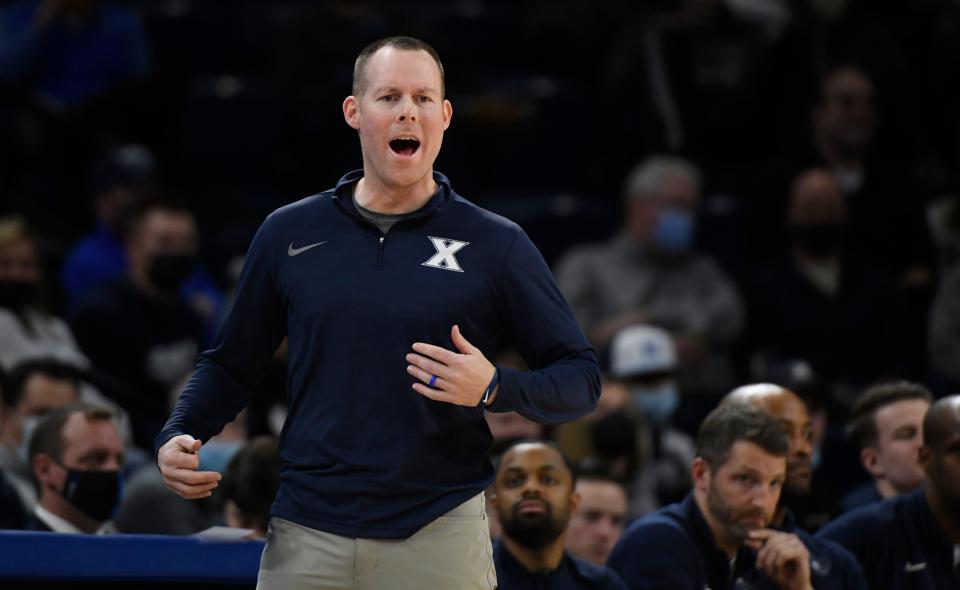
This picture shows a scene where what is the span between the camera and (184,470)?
2.96 metres

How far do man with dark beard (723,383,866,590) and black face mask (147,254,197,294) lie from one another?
3204 millimetres

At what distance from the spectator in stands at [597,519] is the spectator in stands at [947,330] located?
2653 millimetres

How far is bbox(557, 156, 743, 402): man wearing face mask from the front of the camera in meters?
7.41

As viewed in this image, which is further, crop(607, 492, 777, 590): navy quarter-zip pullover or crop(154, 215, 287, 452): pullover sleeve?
crop(607, 492, 777, 590): navy quarter-zip pullover

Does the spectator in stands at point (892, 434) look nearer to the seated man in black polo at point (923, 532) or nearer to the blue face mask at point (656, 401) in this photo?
the seated man in black polo at point (923, 532)

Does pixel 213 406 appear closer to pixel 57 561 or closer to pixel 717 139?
pixel 57 561

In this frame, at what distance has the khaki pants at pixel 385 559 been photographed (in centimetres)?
295

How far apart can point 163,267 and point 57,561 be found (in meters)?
3.37

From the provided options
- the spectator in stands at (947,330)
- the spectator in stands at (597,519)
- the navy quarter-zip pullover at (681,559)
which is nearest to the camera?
the navy quarter-zip pullover at (681,559)

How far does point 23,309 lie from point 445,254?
13.9 ft

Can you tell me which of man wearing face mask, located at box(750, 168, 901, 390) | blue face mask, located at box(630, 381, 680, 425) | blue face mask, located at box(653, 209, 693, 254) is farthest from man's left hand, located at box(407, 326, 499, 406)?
blue face mask, located at box(653, 209, 693, 254)

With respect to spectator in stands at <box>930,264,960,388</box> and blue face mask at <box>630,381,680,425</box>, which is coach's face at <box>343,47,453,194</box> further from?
spectator in stands at <box>930,264,960,388</box>

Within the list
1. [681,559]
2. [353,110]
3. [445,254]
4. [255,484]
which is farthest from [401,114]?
[255,484]

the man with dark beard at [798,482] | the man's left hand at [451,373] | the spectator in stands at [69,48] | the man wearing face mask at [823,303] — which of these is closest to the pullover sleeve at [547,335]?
the man's left hand at [451,373]
